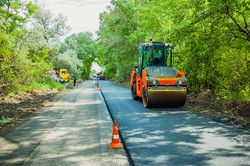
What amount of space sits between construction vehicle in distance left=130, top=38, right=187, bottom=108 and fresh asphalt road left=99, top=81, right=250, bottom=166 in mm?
1975

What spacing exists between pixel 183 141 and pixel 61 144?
3129 mm

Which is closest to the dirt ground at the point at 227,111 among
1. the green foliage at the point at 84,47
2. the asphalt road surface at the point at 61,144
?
the asphalt road surface at the point at 61,144

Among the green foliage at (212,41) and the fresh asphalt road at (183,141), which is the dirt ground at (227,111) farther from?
the green foliage at (212,41)

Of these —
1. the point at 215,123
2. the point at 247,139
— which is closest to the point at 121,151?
the point at 247,139

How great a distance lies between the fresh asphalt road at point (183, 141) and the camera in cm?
481

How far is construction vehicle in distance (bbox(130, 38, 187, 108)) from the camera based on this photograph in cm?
1080

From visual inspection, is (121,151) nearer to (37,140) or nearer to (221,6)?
(37,140)

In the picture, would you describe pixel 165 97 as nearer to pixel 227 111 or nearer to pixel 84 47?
pixel 227 111

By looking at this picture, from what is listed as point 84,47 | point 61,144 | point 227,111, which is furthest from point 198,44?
point 84,47

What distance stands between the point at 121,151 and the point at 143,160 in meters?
0.73

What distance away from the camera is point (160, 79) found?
10.8m

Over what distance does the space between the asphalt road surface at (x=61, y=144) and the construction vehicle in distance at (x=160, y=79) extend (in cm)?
311

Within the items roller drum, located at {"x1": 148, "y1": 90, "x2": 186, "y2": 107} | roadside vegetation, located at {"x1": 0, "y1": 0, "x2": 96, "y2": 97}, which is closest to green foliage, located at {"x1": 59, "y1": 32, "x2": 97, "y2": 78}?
roadside vegetation, located at {"x1": 0, "y1": 0, "x2": 96, "y2": 97}

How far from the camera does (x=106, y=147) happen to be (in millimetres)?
5574
